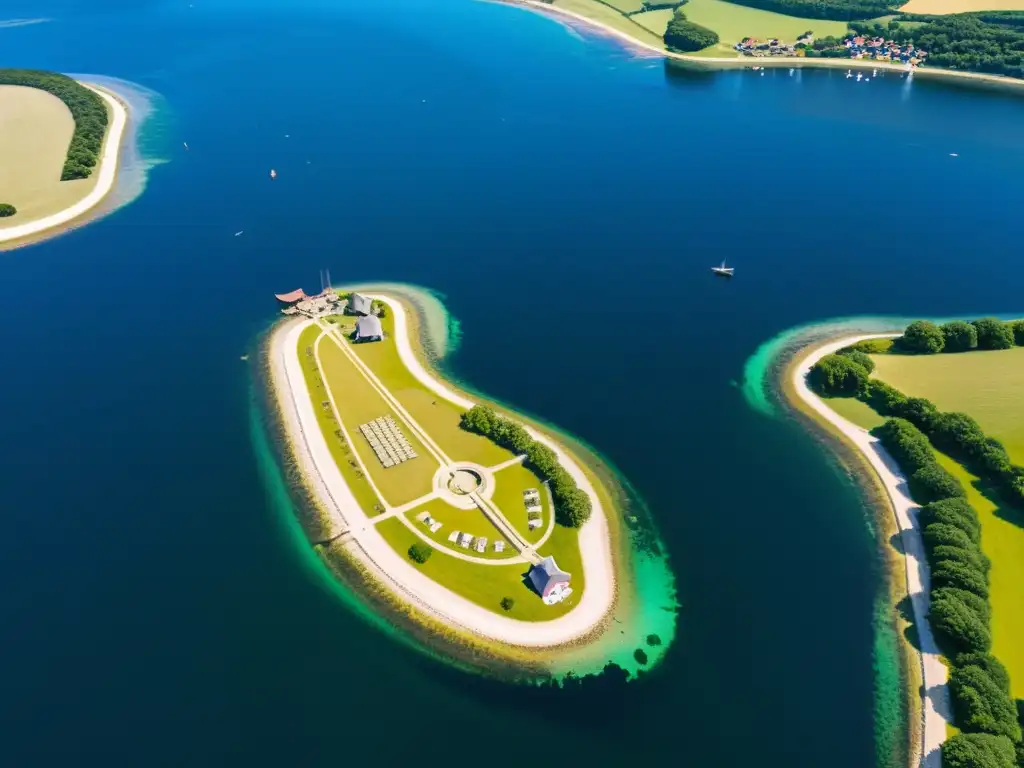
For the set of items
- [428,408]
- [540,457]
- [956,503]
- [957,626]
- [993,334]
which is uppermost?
[993,334]

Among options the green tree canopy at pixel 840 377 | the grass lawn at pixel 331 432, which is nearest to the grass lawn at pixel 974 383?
the green tree canopy at pixel 840 377

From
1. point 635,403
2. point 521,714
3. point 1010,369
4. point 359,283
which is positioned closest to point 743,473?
point 635,403

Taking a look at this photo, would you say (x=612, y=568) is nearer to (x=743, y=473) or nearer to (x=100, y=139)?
(x=743, y=473)

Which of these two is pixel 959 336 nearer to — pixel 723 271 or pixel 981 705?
pixel 723 271

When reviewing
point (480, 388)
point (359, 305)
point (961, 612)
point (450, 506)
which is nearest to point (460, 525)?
point (450, 506)

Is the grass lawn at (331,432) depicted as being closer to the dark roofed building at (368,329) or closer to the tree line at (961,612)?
the dark roofed building at (368,329)
